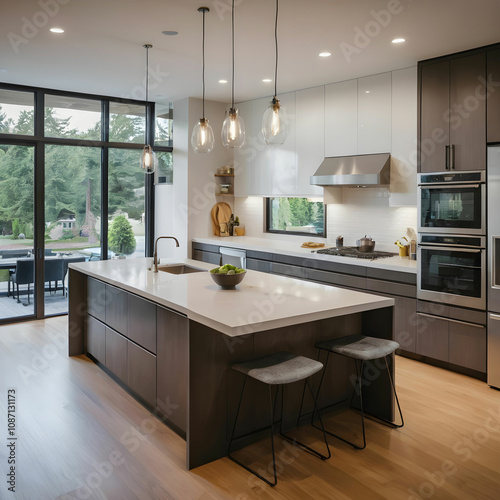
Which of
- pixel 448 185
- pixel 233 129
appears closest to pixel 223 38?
pixel 233 129

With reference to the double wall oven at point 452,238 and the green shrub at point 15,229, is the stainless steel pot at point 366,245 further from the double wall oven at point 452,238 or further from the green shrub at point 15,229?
the green shrub at point 15,229

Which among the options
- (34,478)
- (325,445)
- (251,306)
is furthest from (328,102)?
(34,478)

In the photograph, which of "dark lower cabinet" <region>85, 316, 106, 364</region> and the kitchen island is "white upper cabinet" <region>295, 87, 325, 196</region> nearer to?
the kitchen island

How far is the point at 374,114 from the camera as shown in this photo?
5070 millimetres

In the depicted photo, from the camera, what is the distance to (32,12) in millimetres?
3598

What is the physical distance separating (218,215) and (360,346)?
4220mm

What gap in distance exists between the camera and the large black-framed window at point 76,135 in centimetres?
587

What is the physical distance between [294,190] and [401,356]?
2.38 m

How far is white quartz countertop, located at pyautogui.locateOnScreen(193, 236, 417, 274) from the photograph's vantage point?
4.57 metres

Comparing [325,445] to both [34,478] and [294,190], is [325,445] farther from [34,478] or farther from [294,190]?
[294,190]

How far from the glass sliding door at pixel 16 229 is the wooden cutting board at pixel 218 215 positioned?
7.73 ft

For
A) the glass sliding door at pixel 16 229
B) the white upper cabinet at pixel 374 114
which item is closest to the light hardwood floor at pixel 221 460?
the glass sliding door at pixel 16 229

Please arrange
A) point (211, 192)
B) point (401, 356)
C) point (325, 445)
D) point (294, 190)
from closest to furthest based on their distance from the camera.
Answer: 1. point (325, 445)
2. point (401, 356)
3. point (294, 190)
4. point (211, 192)

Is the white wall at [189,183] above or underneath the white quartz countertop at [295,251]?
above
